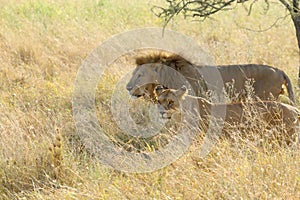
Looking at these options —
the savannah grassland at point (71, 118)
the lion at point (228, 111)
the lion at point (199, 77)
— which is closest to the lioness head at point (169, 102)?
the lion at point (228, 111)

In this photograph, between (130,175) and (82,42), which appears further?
(82,42)

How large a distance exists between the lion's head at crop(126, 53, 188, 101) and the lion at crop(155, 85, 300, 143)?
1.34m

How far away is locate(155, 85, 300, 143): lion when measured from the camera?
4941 mm

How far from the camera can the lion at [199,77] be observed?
6598mm

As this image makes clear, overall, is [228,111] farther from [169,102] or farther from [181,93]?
[169,102]

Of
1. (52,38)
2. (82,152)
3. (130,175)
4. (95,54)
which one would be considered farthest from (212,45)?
(130,175)

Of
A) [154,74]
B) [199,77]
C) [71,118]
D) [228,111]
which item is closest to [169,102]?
[228,111]

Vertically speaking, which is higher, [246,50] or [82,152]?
[246,50]

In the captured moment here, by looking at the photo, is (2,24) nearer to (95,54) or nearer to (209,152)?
Result: (95,54)

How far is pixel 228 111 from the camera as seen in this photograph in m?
5.21

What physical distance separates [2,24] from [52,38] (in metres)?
1.56

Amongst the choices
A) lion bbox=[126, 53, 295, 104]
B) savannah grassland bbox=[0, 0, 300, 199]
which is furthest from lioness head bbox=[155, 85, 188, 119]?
lion bbox=[126, 53, 295, 104]

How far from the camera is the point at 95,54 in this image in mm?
8945

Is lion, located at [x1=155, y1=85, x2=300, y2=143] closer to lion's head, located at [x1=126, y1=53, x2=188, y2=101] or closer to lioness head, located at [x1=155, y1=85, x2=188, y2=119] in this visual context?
lioness head, located at [x1=155, y1=85, x2=188, y2=119]
